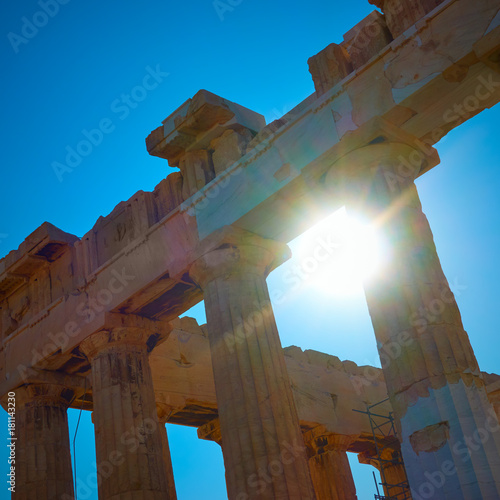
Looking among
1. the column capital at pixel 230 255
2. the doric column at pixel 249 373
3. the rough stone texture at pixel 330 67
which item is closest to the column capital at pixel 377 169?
the rough stone texture at pixel 330 67

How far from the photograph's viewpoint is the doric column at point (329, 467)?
82.7 feet

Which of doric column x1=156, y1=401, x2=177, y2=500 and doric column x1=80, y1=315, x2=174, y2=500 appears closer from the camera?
doric column x1=80, y1=315, x2=174, y2=500

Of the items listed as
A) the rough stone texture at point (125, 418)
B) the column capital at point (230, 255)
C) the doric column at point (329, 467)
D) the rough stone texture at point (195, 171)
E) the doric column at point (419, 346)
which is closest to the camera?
the doric column at point (419, 346)

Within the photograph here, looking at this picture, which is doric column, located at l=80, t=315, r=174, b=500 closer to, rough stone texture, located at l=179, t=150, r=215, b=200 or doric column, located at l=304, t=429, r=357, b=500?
rough stone texture, located at l=179, t=150, r=215, b=200

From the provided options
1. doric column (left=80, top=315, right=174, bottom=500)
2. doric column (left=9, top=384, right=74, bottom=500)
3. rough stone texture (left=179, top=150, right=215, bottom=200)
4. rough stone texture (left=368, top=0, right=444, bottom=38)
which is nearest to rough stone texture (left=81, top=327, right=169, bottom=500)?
doric column (left=80, top=315, right=174, bottom=500)

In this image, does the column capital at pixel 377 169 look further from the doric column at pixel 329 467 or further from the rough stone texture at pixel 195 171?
the doric column at pixel 329 467

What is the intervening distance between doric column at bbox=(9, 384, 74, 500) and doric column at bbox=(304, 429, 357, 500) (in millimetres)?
9185

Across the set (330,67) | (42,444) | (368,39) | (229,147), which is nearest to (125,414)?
(42,444)

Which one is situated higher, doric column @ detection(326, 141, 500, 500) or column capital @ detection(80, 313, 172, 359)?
column capital @ detection(80, 313, 172, 359)

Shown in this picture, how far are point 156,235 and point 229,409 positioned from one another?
4.52m

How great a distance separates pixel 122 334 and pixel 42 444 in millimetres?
3549

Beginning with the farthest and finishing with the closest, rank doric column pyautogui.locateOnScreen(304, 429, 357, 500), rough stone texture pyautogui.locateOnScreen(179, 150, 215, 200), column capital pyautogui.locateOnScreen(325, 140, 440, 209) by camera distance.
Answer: doric column pyautogui.locateOnScreen(304, 429, 357, 500) → rough stone texture pyautogui.locateOnScreen(179, 150, 215, 200) → column capital pyautogui.locateOnScreen(325, 140, 440, 209)

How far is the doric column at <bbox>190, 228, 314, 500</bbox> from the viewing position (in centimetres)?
1360

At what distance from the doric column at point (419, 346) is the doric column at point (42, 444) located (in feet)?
31.3
